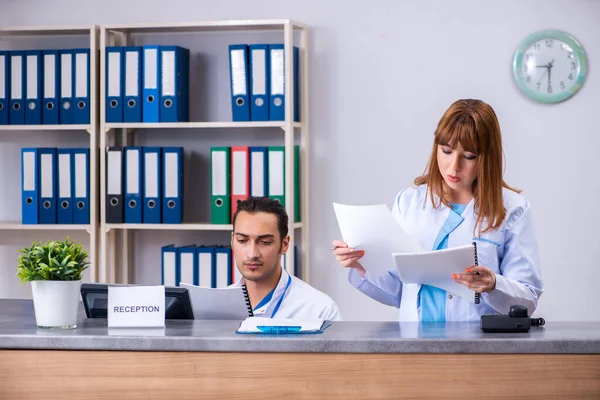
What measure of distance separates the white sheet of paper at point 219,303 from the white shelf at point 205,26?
Result: 6.44 feet

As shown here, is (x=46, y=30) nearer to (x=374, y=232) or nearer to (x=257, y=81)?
(x=257, y=81)

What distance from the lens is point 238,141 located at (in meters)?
4.22

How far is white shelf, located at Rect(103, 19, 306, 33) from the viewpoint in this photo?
3.90 metres

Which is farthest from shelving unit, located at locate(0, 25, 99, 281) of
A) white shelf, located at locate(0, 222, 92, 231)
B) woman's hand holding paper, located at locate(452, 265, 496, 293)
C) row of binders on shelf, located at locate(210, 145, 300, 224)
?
woman's hand holding paper, located at locate(452, 265, 496, 293)

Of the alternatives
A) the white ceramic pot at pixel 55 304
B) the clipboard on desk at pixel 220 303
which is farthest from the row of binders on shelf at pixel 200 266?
the white ceramic pot at pixel 55 304

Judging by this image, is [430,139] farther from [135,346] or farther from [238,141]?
[135,346]

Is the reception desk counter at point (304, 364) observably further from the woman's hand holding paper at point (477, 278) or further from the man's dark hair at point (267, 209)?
the man's dark hair at point (267, 209)

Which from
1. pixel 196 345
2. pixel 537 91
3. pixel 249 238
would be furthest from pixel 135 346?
pixel 537 91

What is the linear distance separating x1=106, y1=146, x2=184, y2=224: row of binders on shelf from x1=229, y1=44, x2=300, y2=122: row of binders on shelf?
37 centimetres

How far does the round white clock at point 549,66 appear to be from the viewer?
3.92 m

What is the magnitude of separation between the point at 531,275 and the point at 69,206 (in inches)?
98.3

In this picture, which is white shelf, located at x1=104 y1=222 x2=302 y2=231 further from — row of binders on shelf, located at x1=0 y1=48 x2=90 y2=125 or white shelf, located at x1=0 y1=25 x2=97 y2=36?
white shelf, located at x1=0 y1=25 x2=97 y2=36

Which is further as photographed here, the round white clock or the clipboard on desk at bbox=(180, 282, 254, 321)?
the round white clock

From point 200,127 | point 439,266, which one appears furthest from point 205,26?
point 439,266
